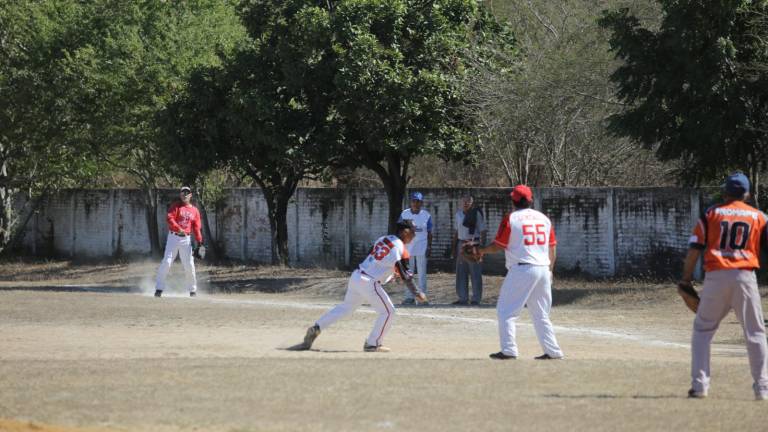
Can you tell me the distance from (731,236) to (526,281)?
9.13 ft

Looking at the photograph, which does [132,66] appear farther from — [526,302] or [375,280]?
[526,302]

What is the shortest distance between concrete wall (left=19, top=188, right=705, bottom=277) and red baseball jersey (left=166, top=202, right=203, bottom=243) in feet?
25.2

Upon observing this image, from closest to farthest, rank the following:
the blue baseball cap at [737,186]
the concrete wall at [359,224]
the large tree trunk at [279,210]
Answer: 1. the blue baseball cap at [737,186]
2. the concrete wall at [359,224]
3. the large tree trunk at [279,210]

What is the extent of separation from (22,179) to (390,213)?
13.7 m

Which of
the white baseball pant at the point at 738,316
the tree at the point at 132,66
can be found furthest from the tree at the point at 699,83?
the tree at the point at 132,66

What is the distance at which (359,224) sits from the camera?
30.7 meters

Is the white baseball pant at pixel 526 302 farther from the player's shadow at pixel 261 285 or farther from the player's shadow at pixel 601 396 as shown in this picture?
the player's shadow at pixel 261 285

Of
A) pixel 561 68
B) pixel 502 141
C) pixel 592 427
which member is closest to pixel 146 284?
pixel 502 141

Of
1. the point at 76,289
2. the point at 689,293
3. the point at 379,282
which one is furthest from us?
the point at 76,289

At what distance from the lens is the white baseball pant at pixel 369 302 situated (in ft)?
44.0

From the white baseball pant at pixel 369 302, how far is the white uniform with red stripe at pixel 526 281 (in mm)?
1646

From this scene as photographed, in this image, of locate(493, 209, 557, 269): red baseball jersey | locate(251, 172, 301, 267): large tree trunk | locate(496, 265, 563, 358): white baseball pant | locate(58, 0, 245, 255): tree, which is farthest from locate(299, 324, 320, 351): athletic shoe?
locate(251, 172, 301, 267): large tree trunk

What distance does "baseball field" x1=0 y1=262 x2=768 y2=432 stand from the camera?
9.20 m

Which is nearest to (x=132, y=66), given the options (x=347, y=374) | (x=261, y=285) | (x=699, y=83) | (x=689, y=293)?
(x=261, y=285)
